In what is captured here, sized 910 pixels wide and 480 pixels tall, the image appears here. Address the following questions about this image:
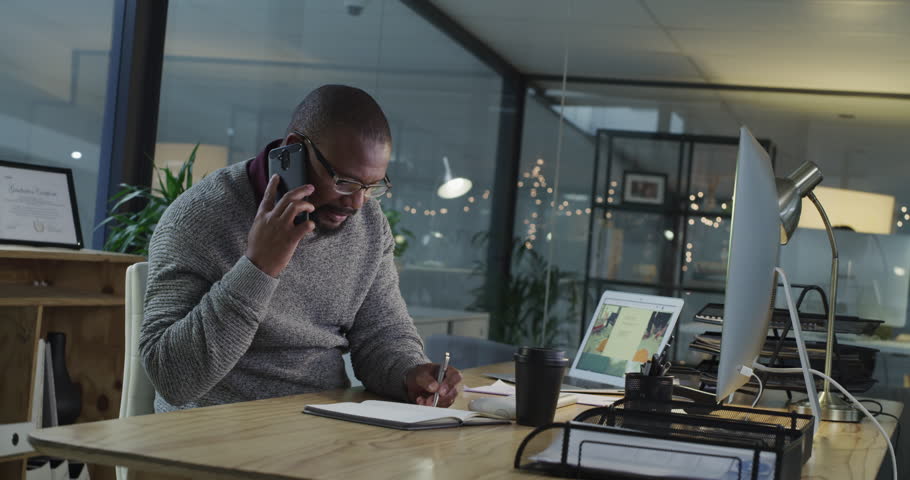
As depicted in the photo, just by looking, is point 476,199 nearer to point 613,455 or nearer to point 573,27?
point 573,27

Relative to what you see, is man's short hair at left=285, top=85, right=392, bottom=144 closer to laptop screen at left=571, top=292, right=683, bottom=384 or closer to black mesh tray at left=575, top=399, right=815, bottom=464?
black mesh tray at left=575, top=399, right=815, bottom=464

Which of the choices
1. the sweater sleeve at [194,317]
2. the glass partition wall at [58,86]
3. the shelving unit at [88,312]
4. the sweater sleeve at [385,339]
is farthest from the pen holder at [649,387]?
the glass partition wall at [58,86]

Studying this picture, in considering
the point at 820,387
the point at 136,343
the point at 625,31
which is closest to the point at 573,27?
the point at 625,31

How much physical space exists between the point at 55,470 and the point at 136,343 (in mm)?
1409

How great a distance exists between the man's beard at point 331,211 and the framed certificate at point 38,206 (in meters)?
1.55

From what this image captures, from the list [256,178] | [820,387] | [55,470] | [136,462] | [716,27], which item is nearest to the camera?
[136,462]

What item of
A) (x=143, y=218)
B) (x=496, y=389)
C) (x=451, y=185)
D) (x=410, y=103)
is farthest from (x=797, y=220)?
(x=410, y=103)

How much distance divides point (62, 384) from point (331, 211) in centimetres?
168

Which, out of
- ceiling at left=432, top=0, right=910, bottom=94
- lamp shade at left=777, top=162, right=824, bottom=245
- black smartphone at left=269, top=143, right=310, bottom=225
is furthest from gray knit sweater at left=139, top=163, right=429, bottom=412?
ceiling at left=432, top=0, right=910, bottom=94

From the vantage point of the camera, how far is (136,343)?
6.13 feet

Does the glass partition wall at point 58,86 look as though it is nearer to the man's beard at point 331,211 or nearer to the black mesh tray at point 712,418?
the man's beard at point 331,211

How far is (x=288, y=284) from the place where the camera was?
1.83 metres

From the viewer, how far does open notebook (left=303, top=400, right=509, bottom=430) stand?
→ 140cm

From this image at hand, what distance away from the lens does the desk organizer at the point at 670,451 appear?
3.52ft
